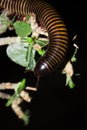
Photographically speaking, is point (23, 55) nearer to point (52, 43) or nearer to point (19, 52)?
point (19, 52)

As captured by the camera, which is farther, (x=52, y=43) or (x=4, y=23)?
(x=4, y=23)

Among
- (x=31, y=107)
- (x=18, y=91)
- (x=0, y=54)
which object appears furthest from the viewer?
(x=31, y=107)

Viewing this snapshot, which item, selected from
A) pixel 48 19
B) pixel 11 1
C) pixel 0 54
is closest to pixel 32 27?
pixel 48 19

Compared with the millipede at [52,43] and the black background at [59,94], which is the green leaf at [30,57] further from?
the black background at [59,94]

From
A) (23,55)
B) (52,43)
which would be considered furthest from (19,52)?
(52,43)

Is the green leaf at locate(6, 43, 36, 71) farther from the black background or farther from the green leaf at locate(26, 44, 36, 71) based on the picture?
the black background

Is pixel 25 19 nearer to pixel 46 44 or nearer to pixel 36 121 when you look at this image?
pixel 46 44
